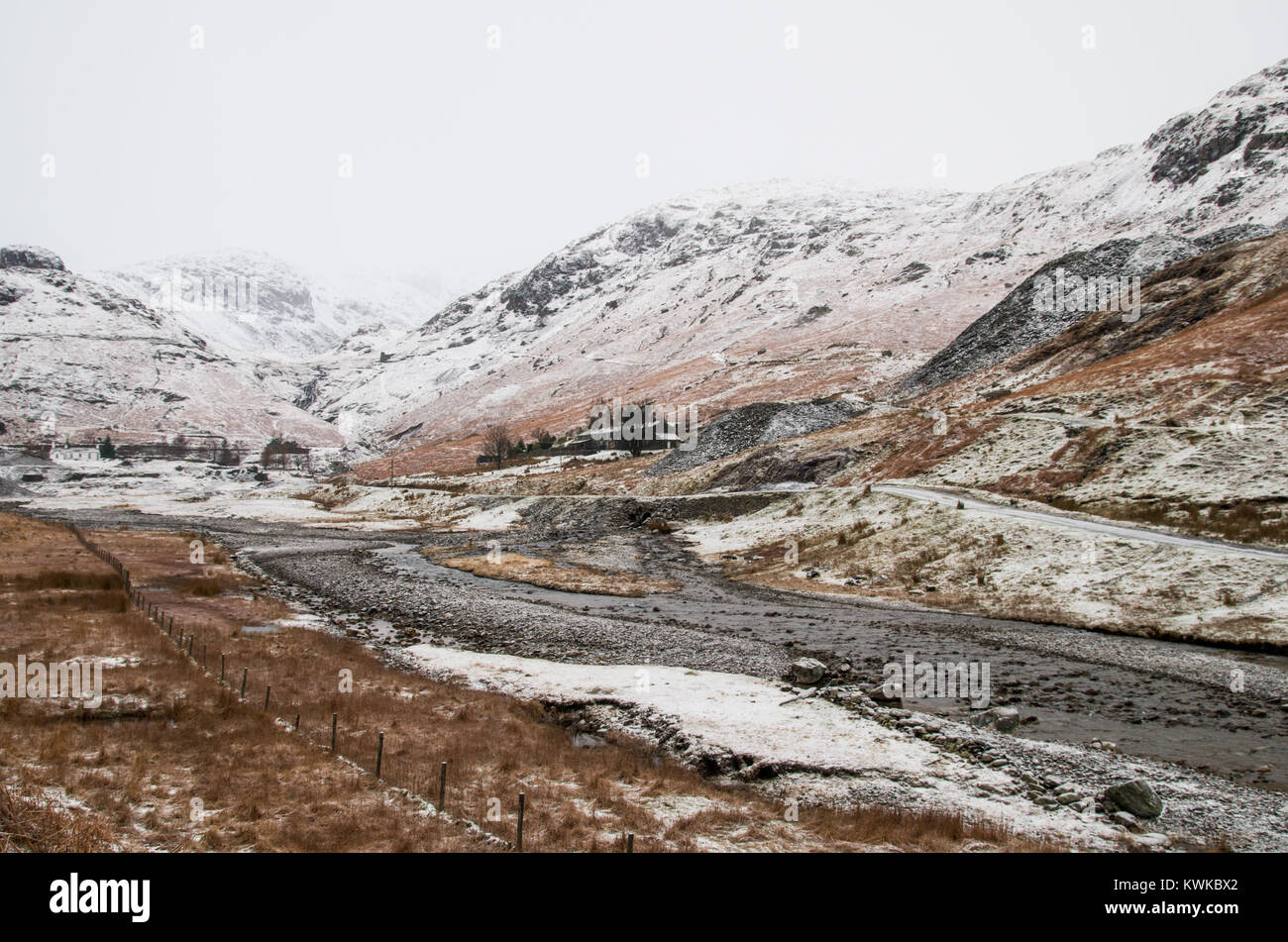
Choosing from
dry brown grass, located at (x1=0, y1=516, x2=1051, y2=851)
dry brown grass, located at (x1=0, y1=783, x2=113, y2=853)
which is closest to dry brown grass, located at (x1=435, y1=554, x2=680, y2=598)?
dry brown grass, located at (x1=0, y1=516, x2=1051, y2=851)

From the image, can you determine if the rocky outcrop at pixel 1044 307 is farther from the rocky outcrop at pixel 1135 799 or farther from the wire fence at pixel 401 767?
the wire fence at pixel 401 767

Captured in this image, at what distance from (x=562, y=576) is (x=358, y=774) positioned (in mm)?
36222

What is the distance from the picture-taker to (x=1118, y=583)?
3406 cm

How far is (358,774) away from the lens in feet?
49.6

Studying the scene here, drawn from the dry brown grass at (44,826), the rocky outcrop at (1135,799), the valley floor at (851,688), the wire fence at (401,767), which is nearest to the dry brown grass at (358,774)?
the wire fence at (401,767)

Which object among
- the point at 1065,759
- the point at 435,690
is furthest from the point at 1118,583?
the point at 435,690

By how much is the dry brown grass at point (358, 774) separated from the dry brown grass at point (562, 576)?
2180cm

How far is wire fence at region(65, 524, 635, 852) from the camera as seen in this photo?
1293 cm

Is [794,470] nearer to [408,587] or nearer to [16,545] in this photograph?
[408,587]

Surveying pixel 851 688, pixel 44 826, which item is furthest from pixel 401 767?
pixel 851 688

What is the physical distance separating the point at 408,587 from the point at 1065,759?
39249mm

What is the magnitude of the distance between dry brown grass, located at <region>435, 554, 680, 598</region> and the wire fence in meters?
23.9

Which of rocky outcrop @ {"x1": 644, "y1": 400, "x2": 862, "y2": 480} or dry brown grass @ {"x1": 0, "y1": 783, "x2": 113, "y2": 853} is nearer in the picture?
dry brown grass @ {"x1": 0, "y1": 783, "x2": 113, "y2": 853}

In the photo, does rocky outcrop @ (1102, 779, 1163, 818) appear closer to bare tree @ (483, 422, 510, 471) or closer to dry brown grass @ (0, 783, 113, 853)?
dry brown grass @ (0, 783, 113, 853)
